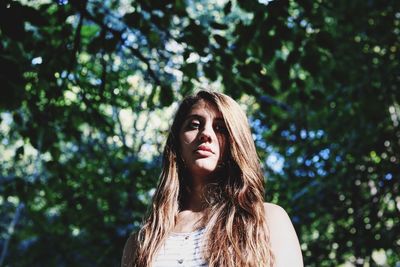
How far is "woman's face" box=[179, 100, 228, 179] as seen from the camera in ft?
6.59

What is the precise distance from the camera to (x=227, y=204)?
1950 millimetres

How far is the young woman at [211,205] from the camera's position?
1745 mm

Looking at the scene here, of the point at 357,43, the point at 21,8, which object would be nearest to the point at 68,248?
the point at 357,43

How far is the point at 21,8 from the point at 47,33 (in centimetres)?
181

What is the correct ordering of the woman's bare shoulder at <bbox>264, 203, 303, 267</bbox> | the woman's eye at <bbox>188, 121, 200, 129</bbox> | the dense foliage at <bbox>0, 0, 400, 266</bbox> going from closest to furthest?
the woman's bare shoulder at <bbox>264, 203, 303, 267</bbox>, the woman's eye at <bbox>188, 121, 200, 129</bbox>, the dense foliage at <bbox>0, 0, 400, 266</bbox>

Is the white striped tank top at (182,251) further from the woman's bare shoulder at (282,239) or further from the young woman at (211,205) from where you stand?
the woman's bare shoulder at (282,239)

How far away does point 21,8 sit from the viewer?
2293 mm

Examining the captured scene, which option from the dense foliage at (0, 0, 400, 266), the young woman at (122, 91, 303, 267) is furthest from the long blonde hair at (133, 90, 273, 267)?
the dense foliage at (0, 0, 400, 266)

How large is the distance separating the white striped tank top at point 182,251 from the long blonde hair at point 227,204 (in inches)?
1.1

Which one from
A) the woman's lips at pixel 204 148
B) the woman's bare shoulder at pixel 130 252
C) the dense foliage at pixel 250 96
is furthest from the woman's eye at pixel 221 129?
the dense foliage at pixel 250 96

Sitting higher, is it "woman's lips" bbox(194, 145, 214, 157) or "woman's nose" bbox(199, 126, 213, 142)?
"woman's nose" bbox(199, 126, 213, 142)

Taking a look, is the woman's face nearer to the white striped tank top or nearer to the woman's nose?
the woman's nose

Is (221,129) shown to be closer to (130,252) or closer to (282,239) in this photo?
(282,239)

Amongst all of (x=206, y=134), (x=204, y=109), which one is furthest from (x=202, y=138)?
(x=204, y=109)
